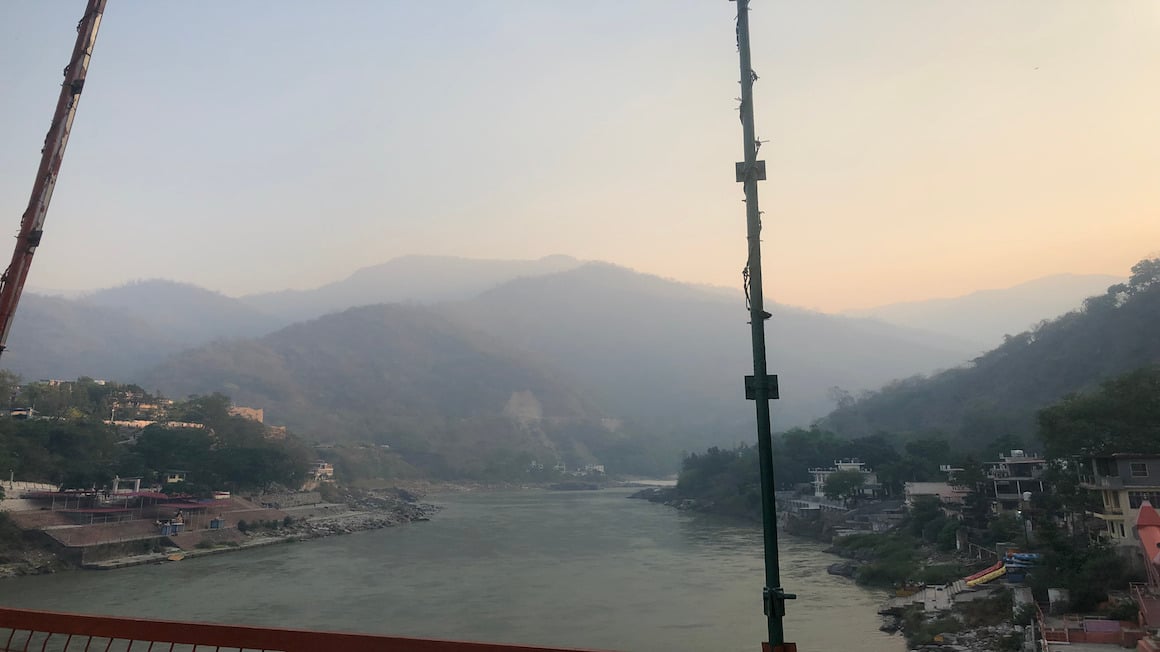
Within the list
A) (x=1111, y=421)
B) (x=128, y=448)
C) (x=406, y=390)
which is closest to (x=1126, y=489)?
(x=1111, y=421)

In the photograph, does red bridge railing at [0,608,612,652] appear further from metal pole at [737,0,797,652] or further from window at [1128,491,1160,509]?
window at [1128,491,1160,509]

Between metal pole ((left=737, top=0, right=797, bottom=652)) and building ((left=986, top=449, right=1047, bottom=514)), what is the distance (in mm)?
17898

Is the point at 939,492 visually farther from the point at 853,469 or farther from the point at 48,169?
the point at 48,169

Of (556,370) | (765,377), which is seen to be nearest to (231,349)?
(556,370)

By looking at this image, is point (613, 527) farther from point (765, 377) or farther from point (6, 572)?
point (765, 377)

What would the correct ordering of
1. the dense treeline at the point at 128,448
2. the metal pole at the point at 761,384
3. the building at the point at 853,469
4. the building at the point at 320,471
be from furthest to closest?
the building at the point at 320,471, the building at the point at 853,469, the dense treeline at the point at 128,448, the metal pole at the point at 761,384

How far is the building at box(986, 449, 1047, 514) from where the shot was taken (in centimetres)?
1748

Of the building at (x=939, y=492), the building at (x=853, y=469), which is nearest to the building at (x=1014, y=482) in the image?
the building at (x=939, y=492)

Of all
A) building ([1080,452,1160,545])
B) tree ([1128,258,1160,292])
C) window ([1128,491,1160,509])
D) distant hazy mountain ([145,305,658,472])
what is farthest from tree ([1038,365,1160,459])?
distant hazy mountain ([145,305,658,472])

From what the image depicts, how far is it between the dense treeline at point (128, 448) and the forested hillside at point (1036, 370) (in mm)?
29853

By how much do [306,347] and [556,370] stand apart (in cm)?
3405

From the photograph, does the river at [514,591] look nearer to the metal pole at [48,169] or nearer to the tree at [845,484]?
the tree at [845,484]

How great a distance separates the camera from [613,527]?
2936cm

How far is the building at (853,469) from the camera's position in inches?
1001
